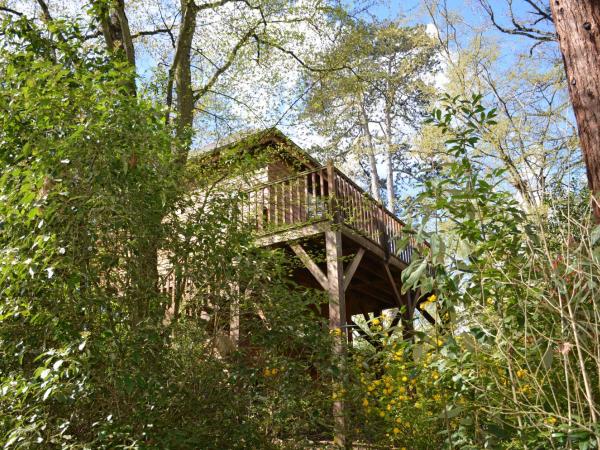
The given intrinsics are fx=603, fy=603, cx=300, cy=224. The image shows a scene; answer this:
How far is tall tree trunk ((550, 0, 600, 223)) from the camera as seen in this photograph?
3.42 metres

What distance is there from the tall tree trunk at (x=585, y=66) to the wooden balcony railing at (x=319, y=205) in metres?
5.35

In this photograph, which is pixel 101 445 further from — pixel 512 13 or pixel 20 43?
pixel 512 13

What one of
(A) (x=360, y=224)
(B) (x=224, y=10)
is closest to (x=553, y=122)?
(A) (x=360, y=224)

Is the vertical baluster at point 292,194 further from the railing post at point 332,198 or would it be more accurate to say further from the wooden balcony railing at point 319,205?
the railing post at point 332,198

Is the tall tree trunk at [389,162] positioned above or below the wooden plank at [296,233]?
above

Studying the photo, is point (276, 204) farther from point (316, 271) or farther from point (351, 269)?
point (351, 269)

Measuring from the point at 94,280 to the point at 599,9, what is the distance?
11.1ft

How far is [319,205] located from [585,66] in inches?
242

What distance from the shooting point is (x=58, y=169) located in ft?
11.4

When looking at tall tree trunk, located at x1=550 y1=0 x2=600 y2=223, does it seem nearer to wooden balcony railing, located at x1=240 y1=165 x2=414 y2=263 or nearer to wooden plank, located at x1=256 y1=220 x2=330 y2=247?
wooden balcony railing, located at x1=240 y1=165 x2=414 y2=263

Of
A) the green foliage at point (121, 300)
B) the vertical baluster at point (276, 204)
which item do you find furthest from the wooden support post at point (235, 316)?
the vertical baluster at point (276, 204)

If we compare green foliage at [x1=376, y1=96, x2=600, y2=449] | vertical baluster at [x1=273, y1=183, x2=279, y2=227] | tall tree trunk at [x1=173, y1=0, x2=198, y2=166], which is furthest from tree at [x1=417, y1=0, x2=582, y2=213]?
green foliage at [x1=376, y1=96, x2=600, y2=449]

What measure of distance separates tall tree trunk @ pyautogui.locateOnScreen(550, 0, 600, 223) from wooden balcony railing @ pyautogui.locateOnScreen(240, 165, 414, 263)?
535 cm

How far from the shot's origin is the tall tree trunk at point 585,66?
3424 mm
